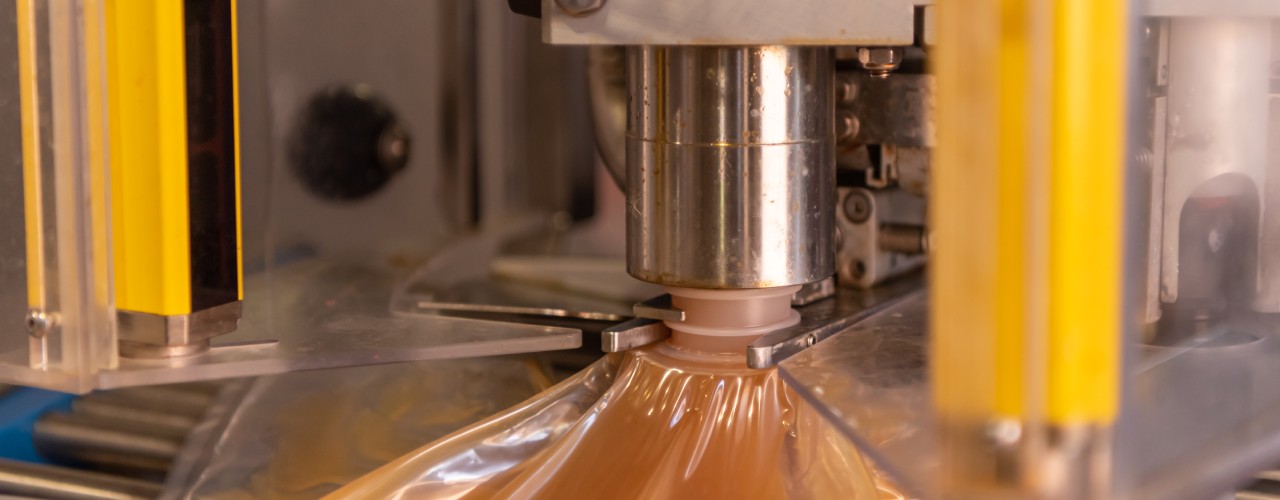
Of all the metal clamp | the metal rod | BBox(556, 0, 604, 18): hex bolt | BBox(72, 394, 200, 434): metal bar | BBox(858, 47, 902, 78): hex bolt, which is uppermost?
BBox(556, 0, 604, 18): hex bolt

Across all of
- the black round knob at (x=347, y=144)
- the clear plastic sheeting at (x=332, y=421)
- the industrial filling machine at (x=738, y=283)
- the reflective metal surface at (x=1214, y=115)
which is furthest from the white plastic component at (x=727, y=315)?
the black round knob at (x=347, y=144)

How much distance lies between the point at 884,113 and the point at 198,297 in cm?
53

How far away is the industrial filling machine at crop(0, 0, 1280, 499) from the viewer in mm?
553

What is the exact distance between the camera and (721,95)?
854 millimetres

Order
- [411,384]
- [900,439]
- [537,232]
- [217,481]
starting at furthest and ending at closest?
[537,232] < [411,384] < [217,481] < [900,439]

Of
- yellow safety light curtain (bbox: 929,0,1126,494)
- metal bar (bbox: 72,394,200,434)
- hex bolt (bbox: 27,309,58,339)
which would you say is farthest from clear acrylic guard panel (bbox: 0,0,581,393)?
yellow safety light curtain (bbox: 929,0,1126,494)

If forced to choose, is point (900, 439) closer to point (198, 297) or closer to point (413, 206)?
point (198, 297)

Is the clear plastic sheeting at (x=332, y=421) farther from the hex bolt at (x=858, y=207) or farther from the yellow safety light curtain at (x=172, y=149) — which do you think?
the hex bolt at (x=858, y=207)

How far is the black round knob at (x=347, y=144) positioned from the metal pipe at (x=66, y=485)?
0.40 meters

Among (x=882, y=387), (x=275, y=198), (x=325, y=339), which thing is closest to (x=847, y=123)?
(x=882, y=387)

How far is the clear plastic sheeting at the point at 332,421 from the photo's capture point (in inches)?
36.4

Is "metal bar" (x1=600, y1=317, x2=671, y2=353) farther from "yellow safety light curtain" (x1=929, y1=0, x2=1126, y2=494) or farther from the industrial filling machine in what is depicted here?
"yellow safety light curtain" (x1=929, y1=0, x2=1126, y2=494)

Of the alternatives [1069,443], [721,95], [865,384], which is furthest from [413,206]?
[1069,443]

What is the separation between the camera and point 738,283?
87 cm
